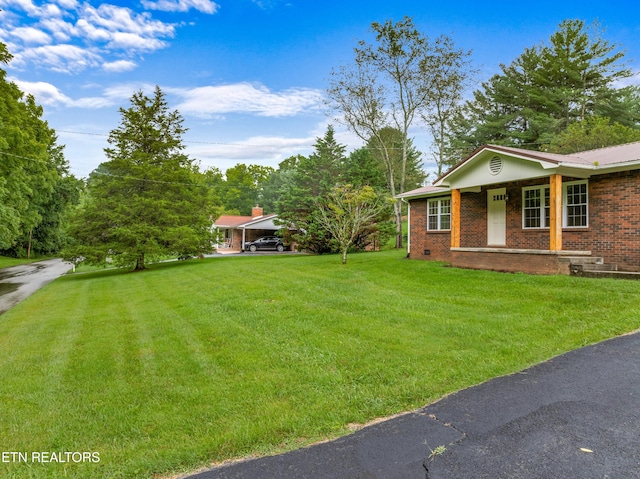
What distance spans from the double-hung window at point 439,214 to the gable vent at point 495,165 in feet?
9.56

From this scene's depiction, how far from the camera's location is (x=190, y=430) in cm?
312

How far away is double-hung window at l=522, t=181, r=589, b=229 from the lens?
33.6ft

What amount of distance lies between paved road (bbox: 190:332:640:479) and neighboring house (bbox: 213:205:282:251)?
3068 cm

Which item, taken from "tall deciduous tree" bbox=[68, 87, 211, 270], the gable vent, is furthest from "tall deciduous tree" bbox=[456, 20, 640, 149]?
"tall deciduous tree" bbox=[68, 87, 211, 270]

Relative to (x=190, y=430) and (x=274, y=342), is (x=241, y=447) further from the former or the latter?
(x=274, y=342)

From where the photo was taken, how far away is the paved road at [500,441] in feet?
7.97

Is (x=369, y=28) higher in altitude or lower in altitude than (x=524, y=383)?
higher

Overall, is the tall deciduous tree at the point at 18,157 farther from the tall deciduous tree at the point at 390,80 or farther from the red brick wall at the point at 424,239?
the red brick wall at the point at 424,239

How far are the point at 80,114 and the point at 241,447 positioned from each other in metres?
25.2

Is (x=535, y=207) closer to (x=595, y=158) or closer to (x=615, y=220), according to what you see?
(x=595, y=158)

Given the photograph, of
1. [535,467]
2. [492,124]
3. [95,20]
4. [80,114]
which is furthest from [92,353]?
[492,124]

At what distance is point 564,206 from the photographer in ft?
34.7

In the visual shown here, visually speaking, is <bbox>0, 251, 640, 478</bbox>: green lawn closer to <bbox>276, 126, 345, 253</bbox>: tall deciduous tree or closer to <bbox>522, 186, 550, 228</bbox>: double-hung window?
<bbox>522, 186, 550, 228</bbox>: double-hung window

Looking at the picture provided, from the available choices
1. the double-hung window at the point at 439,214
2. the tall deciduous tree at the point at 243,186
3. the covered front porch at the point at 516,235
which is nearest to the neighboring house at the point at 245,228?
the tall deciduous tree at the point at 243,186
